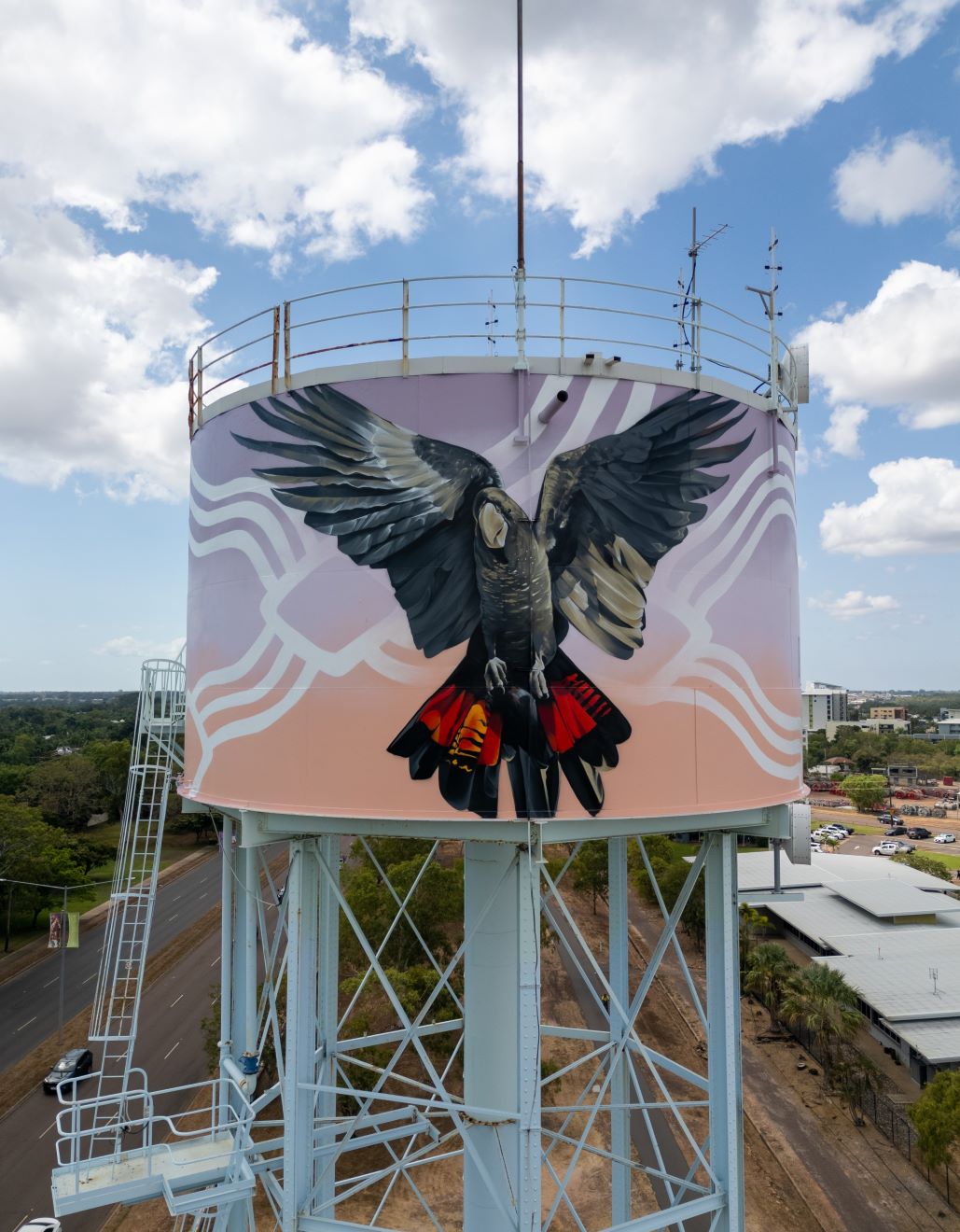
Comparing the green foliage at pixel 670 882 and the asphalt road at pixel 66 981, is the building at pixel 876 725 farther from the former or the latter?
the asphalt road at pixel 66 981

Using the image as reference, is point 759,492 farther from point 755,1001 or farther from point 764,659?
point 755,1001

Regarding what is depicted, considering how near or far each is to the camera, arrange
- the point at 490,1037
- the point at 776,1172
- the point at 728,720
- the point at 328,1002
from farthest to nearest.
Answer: the point at 776,1172, the point at 328,1002, the point at 490,1037, the point at 728,720

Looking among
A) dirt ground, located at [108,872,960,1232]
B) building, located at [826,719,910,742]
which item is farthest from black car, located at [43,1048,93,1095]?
building, located at [826,719,910,742]

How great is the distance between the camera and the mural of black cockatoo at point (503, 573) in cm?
845

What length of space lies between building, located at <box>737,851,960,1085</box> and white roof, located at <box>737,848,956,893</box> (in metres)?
0.05

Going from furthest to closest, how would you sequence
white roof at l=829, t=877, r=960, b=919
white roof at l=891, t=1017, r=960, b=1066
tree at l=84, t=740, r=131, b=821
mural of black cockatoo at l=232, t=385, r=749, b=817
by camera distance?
tree at l=84, t=740, r=131, b=821
white roof at l=829, t=877, r=960, b=919
white roof at l=891, t=1017, r=960, b=1066
mural of black cockatoo at l=232, t=385, r=749, b=817

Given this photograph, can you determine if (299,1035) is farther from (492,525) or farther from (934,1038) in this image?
(934,1038)

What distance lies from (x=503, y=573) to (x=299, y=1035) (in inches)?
215

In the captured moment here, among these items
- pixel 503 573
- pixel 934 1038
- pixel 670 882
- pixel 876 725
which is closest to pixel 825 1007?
pixel 934 1038

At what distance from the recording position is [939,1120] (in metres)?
20.2

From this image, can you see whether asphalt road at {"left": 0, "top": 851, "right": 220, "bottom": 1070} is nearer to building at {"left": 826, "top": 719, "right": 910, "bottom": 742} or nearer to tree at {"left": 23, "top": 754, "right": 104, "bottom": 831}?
tree at {"left": 23, "top": 754, "right": 104, "bottom": 831}

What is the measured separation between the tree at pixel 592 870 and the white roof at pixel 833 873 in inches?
259

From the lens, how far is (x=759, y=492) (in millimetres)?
9945

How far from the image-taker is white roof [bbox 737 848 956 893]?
4203cm
